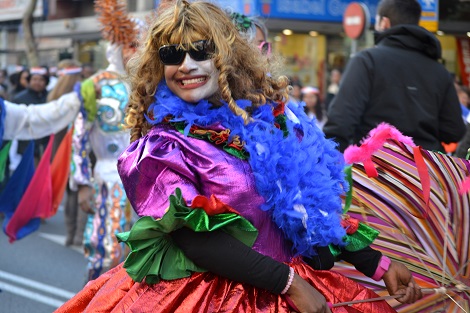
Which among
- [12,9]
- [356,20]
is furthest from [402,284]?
[12,9]

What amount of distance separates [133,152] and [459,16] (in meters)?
14.3

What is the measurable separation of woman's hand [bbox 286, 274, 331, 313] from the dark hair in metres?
2.65

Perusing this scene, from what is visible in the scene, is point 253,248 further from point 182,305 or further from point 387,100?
point 387,100

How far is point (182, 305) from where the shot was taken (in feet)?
9.03

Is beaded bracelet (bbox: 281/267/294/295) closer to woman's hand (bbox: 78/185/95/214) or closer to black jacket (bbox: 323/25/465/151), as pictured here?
black jacket (bbox: 323/25/465/151)

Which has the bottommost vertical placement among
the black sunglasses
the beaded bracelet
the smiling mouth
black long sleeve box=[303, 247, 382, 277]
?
black long sleeve box=[303, 247, 382, 277]

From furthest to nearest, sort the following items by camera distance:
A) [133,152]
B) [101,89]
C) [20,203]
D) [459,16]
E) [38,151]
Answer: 1. [459,16]
2. [38,151]
3. [20,203]
4. [101,89]
5. [133,152]

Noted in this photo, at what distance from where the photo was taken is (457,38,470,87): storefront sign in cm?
1681

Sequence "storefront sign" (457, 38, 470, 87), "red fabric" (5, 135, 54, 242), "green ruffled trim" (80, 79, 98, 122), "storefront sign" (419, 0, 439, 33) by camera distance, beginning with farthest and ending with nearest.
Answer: "storefront sign" (457, 38, 470, 87), "storefront sign" (419, 0, 439, 33), "red fabric" (5, 135, 54, 242), "green ruffled trim" (80, 79, 98, 122)

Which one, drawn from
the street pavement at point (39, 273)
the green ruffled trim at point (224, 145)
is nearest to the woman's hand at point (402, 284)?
the green ruffled trim at point (224, 145)

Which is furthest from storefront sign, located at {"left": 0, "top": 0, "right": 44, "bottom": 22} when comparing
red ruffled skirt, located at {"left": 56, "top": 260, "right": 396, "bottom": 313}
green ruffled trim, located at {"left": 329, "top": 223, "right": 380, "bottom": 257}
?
red ruffled skirt, located at {"left": 56, "top": 260, "right": 396, "bottom": 313}

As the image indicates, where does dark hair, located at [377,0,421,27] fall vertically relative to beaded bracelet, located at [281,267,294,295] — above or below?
above

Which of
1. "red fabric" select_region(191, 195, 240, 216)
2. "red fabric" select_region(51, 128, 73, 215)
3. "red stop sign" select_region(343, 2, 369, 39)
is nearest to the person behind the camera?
"red fabric" select_region(191, 195, 240, 216)

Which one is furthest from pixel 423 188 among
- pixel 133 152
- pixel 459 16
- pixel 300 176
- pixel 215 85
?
pixel 459 16
